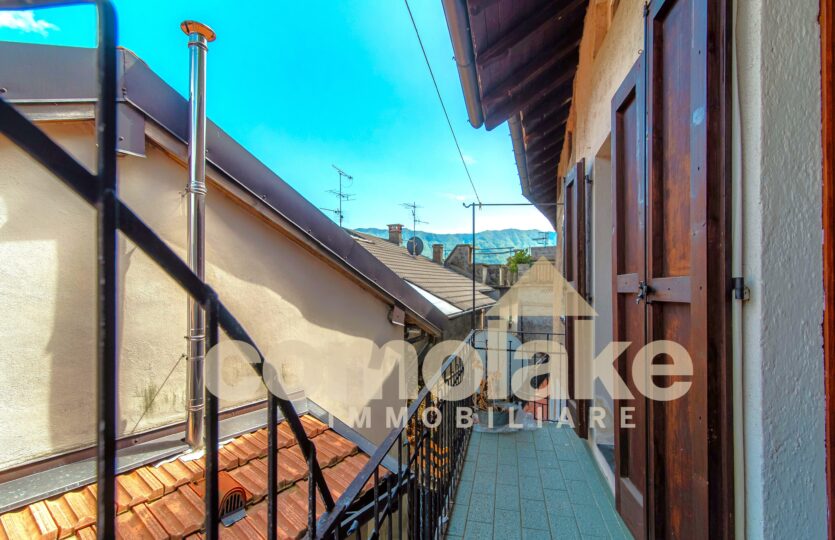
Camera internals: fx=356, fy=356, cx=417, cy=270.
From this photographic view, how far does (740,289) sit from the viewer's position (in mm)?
955

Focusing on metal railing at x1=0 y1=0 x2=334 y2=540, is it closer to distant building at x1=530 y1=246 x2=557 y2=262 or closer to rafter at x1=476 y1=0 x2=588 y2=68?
rafter at x1=476 y1=0 x2=588 y2=68

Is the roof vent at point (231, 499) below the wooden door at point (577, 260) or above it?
below

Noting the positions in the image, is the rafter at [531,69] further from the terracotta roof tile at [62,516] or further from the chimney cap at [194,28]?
the terracotta roof tile at [62,516]

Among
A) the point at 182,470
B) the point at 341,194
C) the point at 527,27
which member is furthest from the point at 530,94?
the point at 341,194

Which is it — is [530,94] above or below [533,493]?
above

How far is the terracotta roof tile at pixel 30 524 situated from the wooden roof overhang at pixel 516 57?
3.38 meters

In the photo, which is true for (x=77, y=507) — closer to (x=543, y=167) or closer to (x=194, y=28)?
(x=194, y=28)

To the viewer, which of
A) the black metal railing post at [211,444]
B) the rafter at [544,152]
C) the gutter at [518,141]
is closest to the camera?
the black metal railing post at [211,444]

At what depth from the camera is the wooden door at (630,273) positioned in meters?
1.51

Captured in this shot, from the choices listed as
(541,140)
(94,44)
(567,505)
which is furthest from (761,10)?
(541,140)

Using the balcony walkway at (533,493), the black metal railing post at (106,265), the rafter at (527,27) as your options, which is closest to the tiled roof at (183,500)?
the balcony walkway at (533,493)

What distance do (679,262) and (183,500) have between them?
2.74 meters

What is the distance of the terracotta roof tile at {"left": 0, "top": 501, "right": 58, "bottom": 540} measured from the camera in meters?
1.66

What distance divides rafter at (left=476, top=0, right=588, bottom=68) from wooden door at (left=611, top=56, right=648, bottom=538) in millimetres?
1372
